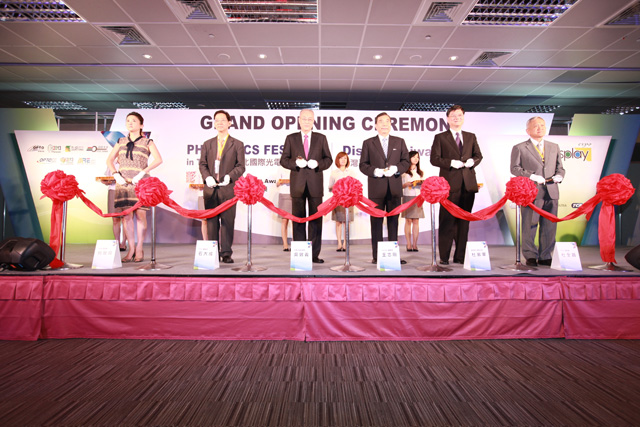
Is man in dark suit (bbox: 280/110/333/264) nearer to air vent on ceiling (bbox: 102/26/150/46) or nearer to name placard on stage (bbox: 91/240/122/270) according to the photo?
name placard on stage (bbox: 91/240/122/270)

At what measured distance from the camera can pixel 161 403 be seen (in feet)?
5.26

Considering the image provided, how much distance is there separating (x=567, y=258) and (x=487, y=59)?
13.7 ft

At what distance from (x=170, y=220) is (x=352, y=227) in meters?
3.42

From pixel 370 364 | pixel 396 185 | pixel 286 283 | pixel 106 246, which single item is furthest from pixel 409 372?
pixel 106 246

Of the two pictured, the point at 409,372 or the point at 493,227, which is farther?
the point at 493,227

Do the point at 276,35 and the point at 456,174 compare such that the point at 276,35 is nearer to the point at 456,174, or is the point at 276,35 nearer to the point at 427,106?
the point at 456,174

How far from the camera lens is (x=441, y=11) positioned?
4.34 m

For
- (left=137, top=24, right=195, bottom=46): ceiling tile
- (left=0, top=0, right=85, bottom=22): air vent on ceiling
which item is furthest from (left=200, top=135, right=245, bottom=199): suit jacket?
(left=0, top=0, right=85, bottom=22): air vent on ceiling

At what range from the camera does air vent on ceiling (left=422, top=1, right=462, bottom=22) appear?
4152 millimetres

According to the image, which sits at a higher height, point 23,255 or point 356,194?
point 356,194

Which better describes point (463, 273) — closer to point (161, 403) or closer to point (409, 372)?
point (409, 372)

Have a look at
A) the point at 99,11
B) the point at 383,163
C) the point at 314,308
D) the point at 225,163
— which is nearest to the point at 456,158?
the point at 383,163

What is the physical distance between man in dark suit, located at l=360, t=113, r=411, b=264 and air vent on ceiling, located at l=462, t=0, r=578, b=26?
221 cm

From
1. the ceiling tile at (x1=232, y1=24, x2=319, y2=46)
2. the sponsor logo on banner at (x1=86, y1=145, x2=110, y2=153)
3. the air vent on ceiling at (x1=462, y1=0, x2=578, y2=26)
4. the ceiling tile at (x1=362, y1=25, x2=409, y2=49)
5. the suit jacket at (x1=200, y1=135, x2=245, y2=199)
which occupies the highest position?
the air vent on ceiling at (x1=462, y1=0, x2=578, y2=26)
